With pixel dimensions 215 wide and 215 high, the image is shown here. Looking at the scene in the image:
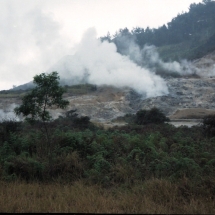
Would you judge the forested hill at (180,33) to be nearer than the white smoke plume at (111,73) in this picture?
No

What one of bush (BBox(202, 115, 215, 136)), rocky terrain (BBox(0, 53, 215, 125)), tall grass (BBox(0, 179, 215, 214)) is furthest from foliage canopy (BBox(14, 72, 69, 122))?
rocky terrain (BBox(0, 53, 215, 125))

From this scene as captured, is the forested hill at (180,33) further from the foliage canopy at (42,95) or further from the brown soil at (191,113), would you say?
the foliage canopy at (42,95)

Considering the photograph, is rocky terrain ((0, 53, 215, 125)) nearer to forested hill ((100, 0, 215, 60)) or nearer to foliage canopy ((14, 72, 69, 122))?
foliage canopy ((14, 72, 69, 122))

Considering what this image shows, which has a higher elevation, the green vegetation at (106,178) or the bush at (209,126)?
the green vegetation at (106,178)

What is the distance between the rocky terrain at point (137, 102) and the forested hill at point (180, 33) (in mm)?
39561

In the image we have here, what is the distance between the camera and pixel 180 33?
95.5m

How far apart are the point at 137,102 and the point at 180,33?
64.9 meters

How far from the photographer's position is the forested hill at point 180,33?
279 feet

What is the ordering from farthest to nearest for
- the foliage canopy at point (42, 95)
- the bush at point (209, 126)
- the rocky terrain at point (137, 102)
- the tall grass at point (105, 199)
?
the rocky terrain at point (137, 102) < the bush at point (209, 126) < the foliage canopy at point (42, 95) < the tall grass at point (105, 199)

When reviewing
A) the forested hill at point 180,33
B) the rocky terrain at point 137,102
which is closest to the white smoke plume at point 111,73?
the rocky terrain at point 137,102

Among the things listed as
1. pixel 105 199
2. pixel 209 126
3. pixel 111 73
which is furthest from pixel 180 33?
pixel 105 199

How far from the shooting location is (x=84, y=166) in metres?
7.95

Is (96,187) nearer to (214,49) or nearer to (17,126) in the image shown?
(17,126)

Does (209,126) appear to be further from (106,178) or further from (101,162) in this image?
(106,178)
